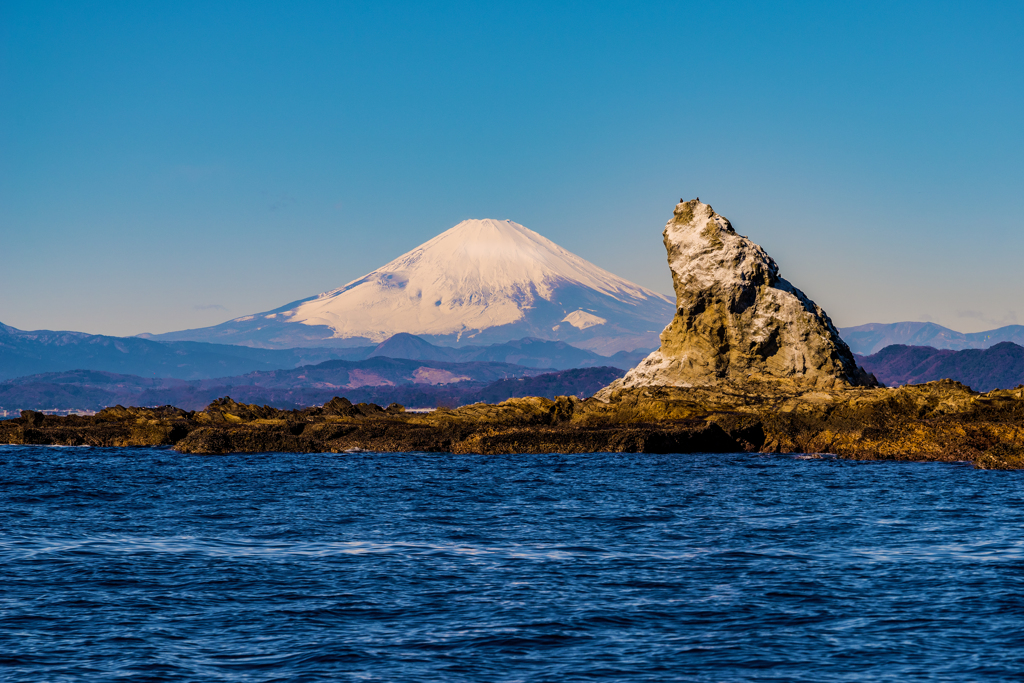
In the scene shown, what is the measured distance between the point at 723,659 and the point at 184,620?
33.9 feet

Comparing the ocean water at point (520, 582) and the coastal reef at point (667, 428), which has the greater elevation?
the coastal reef at point (667, 428)

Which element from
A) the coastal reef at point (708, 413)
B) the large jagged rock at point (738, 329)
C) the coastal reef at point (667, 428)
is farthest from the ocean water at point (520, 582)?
the large jagged rock at point (738, 329)

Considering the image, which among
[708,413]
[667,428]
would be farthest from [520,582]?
[708,413]

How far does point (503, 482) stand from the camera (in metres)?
47.1

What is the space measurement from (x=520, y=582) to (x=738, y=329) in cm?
5211

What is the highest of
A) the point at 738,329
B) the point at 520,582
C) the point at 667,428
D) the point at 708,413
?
the point at 738,329

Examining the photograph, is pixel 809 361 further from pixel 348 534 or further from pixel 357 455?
pixel 348 534

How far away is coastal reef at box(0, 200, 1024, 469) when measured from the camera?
189 ft

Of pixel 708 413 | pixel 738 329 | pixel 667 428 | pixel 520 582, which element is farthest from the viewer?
pixel 738 329

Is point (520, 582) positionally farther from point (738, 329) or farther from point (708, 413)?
point (738, 329)

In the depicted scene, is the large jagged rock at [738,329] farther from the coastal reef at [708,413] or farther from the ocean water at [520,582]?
the ocean water at [520,582]

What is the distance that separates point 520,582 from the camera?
23.5 metres

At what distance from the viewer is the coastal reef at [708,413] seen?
57562mm

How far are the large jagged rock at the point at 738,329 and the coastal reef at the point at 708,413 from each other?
10 cm
